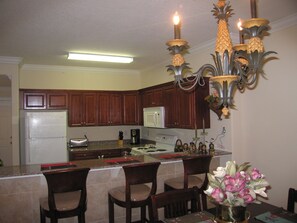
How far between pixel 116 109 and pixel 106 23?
289 cm

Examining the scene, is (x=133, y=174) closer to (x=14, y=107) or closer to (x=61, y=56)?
(x=61, y=56)

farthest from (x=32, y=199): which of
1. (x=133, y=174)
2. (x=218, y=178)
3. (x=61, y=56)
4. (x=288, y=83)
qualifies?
(x=288, y=83)

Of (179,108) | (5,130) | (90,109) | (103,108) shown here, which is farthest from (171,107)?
(5,130)

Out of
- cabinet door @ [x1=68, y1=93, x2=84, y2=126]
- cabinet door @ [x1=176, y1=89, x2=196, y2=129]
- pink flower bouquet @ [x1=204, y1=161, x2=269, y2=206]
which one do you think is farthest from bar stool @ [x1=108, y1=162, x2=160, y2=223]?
cabinet door @ [x1=68, y1=93, x2=84, y2=126]

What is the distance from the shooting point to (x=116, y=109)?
18.6 feet

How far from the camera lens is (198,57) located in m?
4.16

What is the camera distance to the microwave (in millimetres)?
4598

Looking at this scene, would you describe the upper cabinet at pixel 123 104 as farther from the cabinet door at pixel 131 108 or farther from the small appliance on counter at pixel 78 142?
the small appliance on counter at pixel 78 142

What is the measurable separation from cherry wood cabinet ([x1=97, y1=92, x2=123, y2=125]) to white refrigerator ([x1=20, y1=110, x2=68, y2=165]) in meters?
0.87

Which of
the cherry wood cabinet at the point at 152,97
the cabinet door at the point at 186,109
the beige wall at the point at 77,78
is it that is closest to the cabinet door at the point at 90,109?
the beige wall at the point at 77,78

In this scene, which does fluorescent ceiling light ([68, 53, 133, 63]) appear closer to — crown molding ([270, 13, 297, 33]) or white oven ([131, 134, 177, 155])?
white oven ([131, 134, 177, 155])

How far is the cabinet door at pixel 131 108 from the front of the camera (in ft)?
18.8

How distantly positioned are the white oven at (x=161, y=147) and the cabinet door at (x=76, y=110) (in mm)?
1382

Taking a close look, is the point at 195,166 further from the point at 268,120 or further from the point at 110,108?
the point at 110,108
